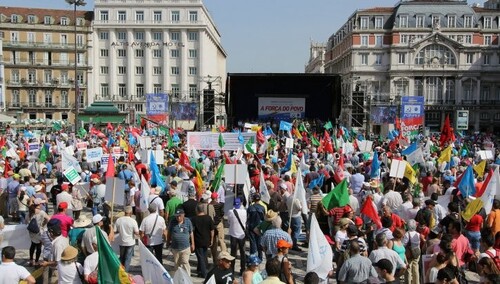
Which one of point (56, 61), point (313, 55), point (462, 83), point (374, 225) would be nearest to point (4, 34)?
point (56, 61)

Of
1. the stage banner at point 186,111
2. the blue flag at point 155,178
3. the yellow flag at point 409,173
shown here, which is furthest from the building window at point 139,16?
the yellow flag at point 409,173

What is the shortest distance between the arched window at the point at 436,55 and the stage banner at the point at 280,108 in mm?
35667

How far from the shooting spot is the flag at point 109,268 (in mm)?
6262

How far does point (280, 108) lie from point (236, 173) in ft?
93.5

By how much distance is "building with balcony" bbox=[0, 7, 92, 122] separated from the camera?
72.0 metres

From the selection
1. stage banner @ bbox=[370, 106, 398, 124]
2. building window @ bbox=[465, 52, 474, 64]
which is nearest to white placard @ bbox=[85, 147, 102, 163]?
stage banner @ bbox=[370, 106, 398, 124]

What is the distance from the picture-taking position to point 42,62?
72.9m

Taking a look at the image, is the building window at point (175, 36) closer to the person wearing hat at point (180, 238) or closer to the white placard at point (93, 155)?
the white placard at point (93, 155)

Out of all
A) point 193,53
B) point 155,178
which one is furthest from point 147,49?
point 155,178

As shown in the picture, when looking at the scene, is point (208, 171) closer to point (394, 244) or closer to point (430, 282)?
point (394, 244)

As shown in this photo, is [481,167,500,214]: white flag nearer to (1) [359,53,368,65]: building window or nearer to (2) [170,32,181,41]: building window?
(1) [359,53,368,65]: building window

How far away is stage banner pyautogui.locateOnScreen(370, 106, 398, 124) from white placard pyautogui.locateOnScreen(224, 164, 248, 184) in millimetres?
34235

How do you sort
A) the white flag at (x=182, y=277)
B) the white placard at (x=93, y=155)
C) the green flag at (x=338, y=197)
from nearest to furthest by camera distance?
1. the white flag at (x=182, y=277)
2. the green flag at (x=338, y=197)
3. the white placard at (x=93, y=155)

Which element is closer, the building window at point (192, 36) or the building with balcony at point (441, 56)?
the building with balcony at point (441, 56)
